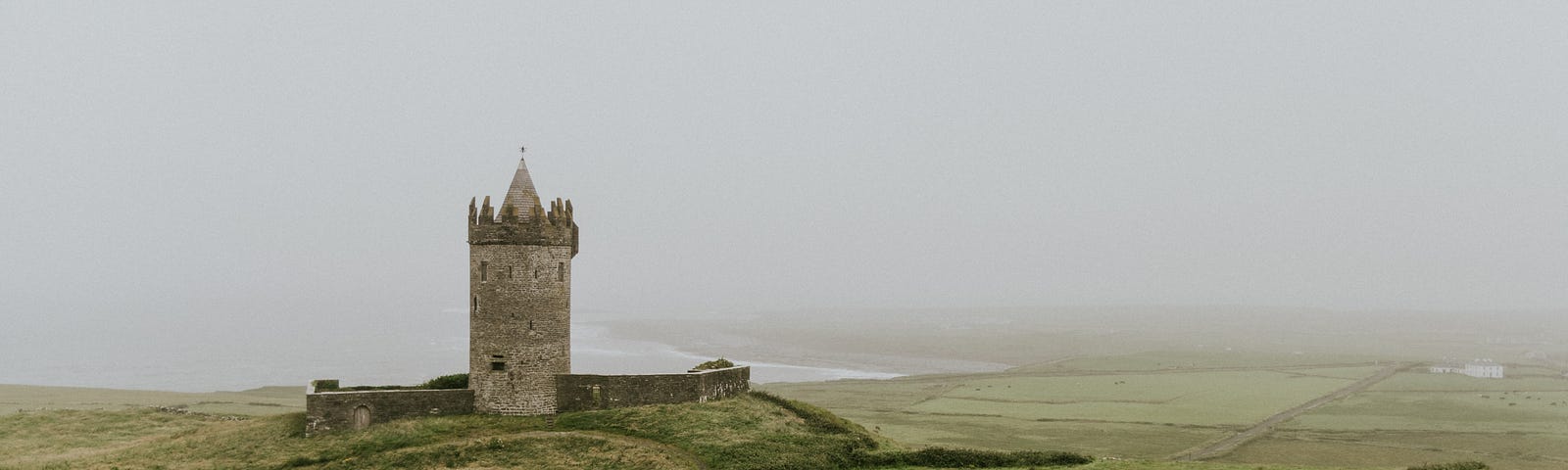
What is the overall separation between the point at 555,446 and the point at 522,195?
9.44 m

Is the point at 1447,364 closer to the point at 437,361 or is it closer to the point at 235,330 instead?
the point at 437,361

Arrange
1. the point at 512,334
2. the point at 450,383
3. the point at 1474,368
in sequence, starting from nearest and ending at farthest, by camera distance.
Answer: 1. the point at 512,334
2. the point at 450,383
3. the point at 1474,368

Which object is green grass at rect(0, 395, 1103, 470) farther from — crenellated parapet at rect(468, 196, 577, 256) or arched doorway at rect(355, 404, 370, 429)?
crenellated parapet at rect(468, 196, 577, 256)

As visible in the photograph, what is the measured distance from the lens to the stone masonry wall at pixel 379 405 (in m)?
32.1

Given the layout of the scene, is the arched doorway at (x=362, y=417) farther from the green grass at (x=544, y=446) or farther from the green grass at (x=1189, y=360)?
the green grass at (x=1189, y=360)

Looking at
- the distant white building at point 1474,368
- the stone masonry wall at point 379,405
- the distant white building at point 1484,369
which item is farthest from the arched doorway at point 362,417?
the distant white building at point 1484,369

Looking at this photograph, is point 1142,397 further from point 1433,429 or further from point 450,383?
point 450,383

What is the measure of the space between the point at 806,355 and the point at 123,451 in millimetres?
88754

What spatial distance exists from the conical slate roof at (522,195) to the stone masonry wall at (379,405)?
6.65 m

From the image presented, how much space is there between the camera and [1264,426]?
57062 millimetres

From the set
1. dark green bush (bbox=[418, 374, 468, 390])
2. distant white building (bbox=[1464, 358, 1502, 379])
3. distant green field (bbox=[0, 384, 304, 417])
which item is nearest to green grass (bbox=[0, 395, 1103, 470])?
dark green bush (bbox=[418, 374, 468, 390])

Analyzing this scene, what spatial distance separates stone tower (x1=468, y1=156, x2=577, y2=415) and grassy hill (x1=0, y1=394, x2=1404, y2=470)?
1.11 meters

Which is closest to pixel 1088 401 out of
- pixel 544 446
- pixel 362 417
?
pixel 544 446

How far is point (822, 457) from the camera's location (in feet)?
103
